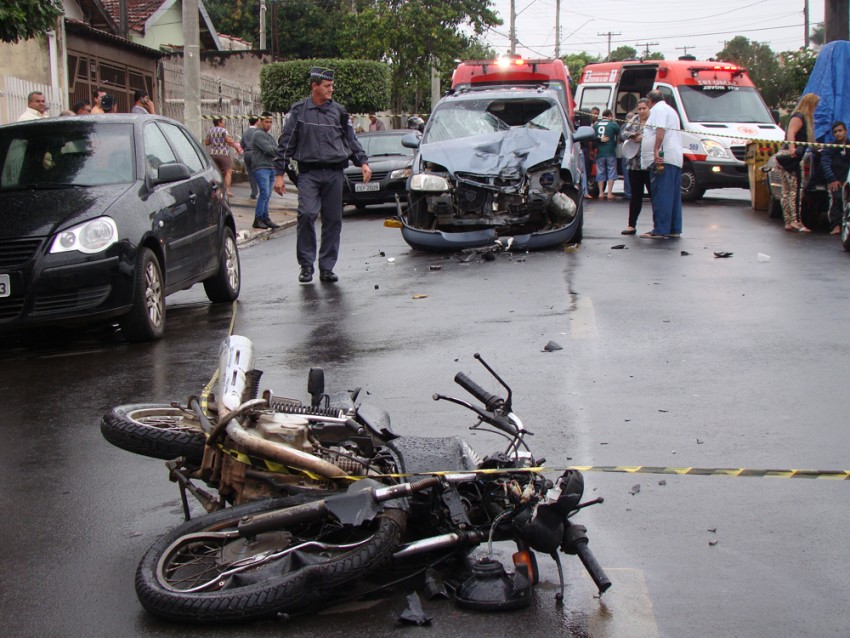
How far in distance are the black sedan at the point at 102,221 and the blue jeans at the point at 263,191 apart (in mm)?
8708

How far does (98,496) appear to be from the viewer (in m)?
5.04

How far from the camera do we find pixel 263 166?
65.8 ft

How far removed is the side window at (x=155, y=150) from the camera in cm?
952

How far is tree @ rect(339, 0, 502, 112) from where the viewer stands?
41.9m

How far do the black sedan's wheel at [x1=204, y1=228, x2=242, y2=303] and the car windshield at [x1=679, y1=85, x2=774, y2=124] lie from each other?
13.6 metres

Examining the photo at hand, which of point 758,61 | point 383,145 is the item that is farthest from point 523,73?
point 758,61

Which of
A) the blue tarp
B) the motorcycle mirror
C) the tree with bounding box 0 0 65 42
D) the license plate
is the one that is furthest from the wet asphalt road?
the license plate

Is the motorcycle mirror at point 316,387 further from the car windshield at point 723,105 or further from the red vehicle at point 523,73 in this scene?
the car windshield at point 723,105

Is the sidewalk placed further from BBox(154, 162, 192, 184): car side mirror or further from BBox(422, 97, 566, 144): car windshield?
BBox(154, 162, 192, 184): car side mirror

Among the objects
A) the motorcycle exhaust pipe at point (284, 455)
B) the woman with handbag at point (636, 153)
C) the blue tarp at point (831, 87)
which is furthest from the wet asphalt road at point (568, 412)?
the blue tarp at point (831, 87)

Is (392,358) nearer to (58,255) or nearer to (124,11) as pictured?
(58,255)

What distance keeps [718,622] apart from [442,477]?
3.32 ft

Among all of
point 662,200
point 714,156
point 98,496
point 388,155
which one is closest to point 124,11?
point 388,155

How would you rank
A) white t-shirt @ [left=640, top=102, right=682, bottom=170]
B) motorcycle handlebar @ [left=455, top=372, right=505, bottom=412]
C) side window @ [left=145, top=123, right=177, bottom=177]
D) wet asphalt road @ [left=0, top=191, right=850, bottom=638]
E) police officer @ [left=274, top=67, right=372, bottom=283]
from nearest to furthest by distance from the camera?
1. wet asphalt road @ [left=0, top=191, right=850, bottom=638]
2. motorcycle handlebar @ [left=455, top=372, right=505, bottom=412]
3. side window @ [left=145, top=123, right=177, bottom=177]
4. police officer @ [left=274, top=67, right=372, bottom=283]
5. white t-shirt @ [left=640, top=102, right=682, bottom=170]
